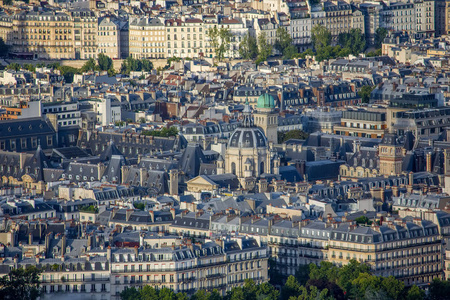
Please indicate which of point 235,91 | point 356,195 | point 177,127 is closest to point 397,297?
point 356,195

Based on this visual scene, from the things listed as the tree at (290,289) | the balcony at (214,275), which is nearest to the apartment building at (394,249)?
the tree at (290,289)

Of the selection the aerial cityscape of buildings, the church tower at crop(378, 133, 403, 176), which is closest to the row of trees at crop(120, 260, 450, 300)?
the aerial cityscape of buildings

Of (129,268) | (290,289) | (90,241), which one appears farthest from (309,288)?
(90,241)

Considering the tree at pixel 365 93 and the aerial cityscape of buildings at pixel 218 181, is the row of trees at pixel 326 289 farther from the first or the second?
the tree at pixel 365 93

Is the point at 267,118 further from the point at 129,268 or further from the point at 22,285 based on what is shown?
the point at 22,285

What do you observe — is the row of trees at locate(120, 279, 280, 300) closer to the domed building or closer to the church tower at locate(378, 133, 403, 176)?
the domed building

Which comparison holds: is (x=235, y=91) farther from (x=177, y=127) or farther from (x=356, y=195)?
(x=356, y=195)
